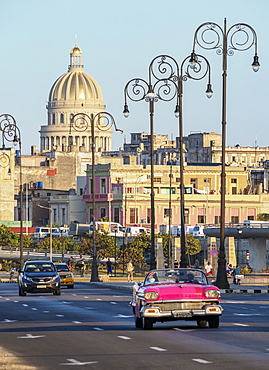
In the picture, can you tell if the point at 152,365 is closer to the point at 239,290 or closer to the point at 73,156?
the point at 239,290

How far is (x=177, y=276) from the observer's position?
23812mm

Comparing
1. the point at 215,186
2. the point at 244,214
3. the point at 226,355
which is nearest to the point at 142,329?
the point at 226,355

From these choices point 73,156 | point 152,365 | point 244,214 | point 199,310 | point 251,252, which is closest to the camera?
point 152,365

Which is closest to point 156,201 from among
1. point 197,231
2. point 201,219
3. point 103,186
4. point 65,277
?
point 201,219

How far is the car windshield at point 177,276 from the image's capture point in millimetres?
23641

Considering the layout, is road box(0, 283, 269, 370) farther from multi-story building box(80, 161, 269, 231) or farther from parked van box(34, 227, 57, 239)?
multi-story building box(80, 161, 269, 231)

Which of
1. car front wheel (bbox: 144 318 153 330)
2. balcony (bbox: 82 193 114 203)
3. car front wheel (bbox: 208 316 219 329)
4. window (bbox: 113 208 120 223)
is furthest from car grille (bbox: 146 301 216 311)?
balcony (bbox: 82 193 114 203)

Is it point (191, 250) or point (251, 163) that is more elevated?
point (251, 163)

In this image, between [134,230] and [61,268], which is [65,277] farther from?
[134,230]

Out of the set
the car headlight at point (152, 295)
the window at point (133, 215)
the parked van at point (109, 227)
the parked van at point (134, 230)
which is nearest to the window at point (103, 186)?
the window at point (133, 215)

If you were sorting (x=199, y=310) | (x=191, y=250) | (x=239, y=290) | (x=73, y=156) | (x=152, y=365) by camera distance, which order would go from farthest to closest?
(x=73, y=156) → (x=191, y=250) → (x=239, y=290) → (x=199, y=310) → (x=152, y=365)

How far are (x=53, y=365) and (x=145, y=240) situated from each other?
285 feet

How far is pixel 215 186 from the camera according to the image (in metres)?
138

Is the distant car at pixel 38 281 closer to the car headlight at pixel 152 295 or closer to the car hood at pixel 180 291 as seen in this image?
the car hood at pixel 180 291
